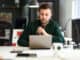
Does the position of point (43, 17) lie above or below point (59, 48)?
above

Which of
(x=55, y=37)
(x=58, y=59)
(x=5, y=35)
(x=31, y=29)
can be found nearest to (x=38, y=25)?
(x=31, y=29)

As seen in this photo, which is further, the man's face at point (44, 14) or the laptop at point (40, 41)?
the man's face at point (44, 14)

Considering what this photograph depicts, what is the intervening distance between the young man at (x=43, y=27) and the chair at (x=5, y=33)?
0.37m

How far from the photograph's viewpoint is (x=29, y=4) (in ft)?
18.1

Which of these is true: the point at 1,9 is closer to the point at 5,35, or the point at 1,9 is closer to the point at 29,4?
the point at 29,4

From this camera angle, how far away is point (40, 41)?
2.79m

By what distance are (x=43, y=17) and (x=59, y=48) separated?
660 mm

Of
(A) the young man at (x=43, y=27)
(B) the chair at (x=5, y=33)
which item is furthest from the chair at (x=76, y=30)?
(B) the chair at (x=5, y=33)

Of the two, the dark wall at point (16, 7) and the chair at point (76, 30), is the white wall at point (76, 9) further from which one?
the chair at point (76, 30)

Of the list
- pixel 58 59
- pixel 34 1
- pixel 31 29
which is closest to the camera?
pixel 58 59

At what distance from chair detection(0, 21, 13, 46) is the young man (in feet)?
1.20

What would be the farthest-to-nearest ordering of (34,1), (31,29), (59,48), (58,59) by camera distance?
(34,1) < (31,29) < (59,48) < (58,59)

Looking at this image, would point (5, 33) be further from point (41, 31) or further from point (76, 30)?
point (76, 30)

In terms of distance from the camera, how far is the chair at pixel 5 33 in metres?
3.59
